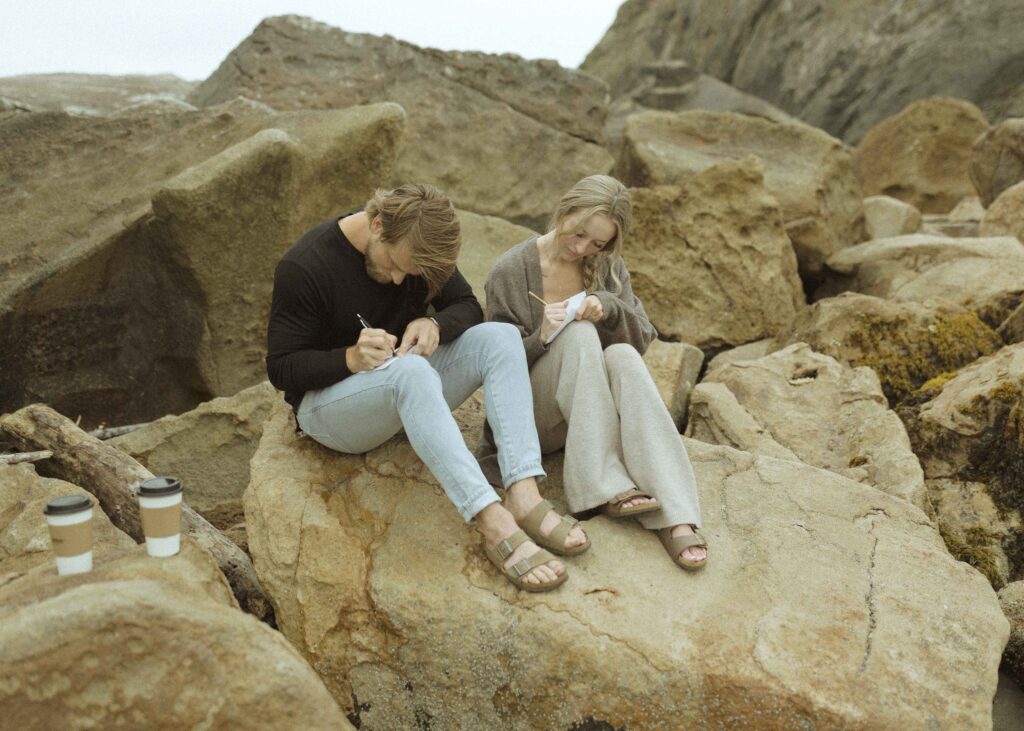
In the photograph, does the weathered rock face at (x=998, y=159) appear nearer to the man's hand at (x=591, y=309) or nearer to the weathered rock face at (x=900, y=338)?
the weathered rock face at (x=900, y=338)

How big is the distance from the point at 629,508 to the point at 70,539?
1.69m

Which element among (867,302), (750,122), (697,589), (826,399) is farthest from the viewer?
(750,122)

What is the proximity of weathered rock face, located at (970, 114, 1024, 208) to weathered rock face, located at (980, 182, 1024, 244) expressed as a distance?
145cm

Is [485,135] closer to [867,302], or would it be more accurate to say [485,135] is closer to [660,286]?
[660,286]

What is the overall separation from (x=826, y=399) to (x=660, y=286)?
1.90 meters

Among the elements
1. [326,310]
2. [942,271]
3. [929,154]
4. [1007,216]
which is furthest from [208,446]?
[929,154]

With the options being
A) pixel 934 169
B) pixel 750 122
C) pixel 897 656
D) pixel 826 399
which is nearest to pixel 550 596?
pixel 897 656

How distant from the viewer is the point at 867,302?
201 inches

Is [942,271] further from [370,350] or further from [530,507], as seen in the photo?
[370,350]

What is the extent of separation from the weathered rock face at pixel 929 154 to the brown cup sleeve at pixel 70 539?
10.7m

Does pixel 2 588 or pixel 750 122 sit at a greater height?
pixel 750 122

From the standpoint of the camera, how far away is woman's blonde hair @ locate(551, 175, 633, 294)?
3420 mm

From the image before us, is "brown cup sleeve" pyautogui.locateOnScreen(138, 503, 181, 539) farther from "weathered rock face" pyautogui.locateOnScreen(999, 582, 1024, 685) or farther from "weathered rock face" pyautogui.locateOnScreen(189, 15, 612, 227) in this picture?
"weathered rock face" pyautogui.locateOnScreen(189, 15, 612, 227)

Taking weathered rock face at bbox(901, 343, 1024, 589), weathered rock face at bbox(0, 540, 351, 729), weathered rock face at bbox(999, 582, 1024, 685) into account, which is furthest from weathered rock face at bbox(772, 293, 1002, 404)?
weathered rock face at bbox(0, 540, 351, 729)
